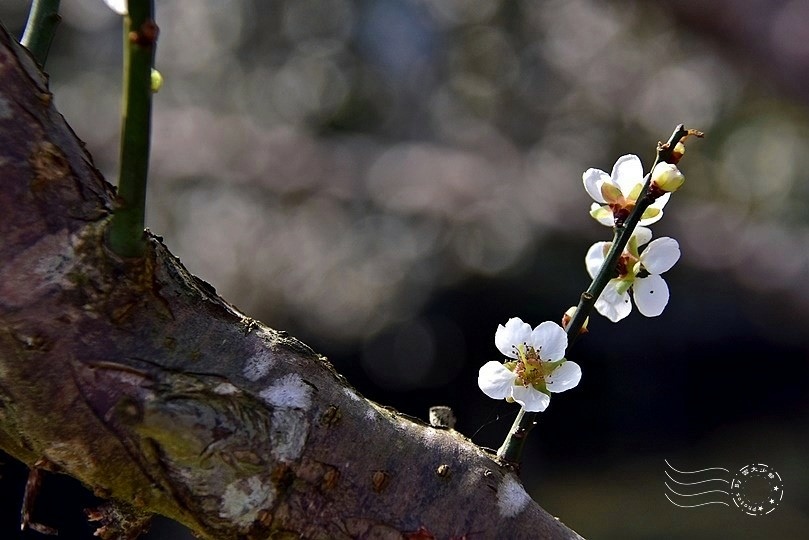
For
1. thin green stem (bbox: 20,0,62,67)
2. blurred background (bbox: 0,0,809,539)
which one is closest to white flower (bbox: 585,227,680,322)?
thin green stem (bbox: 20,0,62,67)

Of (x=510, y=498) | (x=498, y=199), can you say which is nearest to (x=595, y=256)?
(x=510, y=498)

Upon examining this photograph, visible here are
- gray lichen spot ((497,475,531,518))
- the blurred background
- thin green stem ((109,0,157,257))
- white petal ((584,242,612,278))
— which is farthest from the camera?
the blurred background

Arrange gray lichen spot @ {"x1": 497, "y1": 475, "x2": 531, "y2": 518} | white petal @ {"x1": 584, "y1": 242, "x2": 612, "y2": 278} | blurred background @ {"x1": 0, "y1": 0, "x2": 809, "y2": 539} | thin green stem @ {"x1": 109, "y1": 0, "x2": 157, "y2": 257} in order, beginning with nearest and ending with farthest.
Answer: thin green stem @ {"x1": 109, "y1": 0, "x2": 157, "y2": 257}
gray lichen spot @ {"x1": 497, "y1": 475, "x2": 531, "y2": 518}
white petal @ {"x1": 584, "y1": 242, "x2": 612, "y2": 278}
blurred background @ {"x1": 0, "y1": 0, "x2": 809, "y2": 539}

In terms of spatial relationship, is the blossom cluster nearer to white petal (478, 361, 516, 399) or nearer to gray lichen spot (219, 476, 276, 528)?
white petal (478, 361, 516, 399)

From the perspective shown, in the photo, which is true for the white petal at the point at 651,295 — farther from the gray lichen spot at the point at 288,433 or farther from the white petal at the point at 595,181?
the gray lichen spot at the point at 288,433

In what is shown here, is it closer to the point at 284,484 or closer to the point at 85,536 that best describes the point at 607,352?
the point at 85,536

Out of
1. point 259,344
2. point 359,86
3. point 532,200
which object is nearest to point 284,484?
point 259,344

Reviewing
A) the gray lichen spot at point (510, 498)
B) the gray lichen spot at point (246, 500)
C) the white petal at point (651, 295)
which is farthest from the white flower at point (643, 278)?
the gray lichen spot at point (246, 500)
